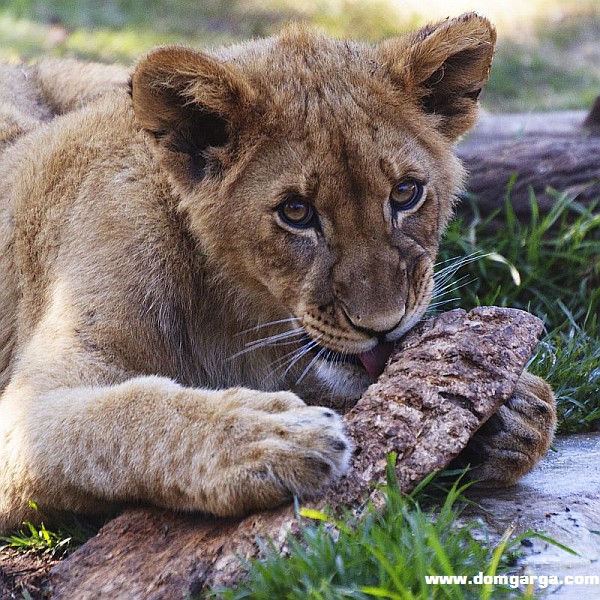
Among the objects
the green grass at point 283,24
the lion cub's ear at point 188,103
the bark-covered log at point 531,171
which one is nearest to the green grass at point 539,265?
the bark-covered log at point 531,171

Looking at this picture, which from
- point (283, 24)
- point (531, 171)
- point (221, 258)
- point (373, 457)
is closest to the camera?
point (373, 457)

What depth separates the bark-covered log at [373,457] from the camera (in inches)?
122

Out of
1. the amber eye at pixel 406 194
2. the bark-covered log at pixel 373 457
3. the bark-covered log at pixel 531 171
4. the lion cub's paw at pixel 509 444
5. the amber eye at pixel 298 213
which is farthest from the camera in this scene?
the bark-covered log at pixel 531 171

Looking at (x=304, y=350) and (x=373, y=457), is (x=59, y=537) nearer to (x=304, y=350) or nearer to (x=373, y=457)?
(x=304, y=350)

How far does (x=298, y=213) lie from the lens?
383cm

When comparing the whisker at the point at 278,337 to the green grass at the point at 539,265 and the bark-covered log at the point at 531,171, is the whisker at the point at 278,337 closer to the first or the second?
the green grass at the point at 539,265

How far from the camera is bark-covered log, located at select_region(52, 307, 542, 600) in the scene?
3.10 m

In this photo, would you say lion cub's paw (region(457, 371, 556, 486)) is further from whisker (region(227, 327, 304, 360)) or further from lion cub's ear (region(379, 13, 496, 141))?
lion cub's ear (region(379, 13, 496, 141))

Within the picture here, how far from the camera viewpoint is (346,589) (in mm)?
2871

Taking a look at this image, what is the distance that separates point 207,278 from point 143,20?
9.30 m

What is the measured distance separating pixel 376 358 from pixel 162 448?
38.0 inches

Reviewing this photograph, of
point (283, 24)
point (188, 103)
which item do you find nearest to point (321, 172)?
point (188, 103)

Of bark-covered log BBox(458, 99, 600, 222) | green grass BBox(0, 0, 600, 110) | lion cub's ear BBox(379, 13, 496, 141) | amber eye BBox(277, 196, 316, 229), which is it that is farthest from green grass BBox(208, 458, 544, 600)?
green grass BBox(0, 0, 600, 110)

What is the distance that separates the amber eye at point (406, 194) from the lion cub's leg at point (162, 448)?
0.99 meters
